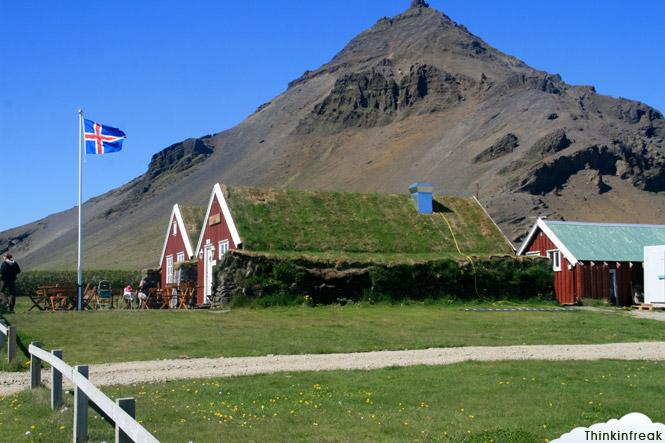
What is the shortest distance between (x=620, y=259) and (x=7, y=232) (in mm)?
186725

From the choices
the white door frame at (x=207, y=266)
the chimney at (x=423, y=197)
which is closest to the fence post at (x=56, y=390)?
the white door frame at (x=207, y=266)

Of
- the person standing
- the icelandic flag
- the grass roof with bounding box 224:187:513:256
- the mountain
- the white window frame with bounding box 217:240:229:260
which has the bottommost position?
the person standing

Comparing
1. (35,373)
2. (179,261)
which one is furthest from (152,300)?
(35,373)

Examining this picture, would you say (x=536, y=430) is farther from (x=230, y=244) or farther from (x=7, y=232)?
(x=7, y=232)

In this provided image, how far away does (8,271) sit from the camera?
26094 millimetres

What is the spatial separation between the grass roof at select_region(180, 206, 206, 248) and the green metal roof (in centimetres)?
1868

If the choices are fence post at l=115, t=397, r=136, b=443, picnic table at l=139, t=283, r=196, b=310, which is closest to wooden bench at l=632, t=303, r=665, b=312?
picnic table at l=139, t=283, r=196, b=310

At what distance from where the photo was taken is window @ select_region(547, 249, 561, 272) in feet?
117

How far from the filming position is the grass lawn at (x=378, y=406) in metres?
8.66

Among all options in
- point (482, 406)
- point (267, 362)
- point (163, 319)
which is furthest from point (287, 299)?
point (482, 406)

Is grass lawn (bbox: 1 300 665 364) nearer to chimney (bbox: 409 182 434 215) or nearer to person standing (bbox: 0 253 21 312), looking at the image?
person standing (bbox: 0 253 21 312)

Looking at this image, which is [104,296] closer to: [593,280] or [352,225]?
[352,225]

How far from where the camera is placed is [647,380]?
11906 millimetres

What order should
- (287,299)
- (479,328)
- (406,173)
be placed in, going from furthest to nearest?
1. (406,173)
2. (287,299)
3. (479,328)
